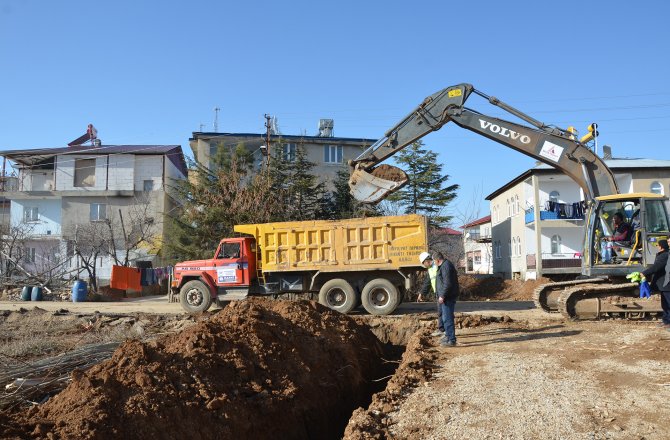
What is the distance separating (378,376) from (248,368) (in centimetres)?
378

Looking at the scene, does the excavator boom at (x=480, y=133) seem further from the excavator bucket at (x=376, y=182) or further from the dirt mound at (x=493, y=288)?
the dirt mound at (x=493, y=288)

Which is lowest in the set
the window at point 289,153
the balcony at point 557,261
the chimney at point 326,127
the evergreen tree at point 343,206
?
the balcony at point 557,261

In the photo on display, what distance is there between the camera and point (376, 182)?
12461 mm

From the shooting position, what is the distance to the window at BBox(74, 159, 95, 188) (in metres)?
35.6

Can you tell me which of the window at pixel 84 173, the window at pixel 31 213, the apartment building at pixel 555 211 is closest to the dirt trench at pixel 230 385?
the apartment building at pixel 555 211

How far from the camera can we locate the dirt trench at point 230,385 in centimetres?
439

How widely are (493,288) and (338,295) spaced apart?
45.9ft

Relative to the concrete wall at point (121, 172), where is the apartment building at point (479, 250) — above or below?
below

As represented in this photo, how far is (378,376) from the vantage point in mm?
9414

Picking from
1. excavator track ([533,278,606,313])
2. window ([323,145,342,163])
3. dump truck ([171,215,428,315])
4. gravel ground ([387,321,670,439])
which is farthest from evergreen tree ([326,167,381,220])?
gravel ground ([387,321,670,439])

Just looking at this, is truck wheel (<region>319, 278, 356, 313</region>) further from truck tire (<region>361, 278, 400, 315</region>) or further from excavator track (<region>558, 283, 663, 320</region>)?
excavator track (<region>558, 283, 663, 320</region>)

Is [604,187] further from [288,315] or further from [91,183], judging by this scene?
[91,183]

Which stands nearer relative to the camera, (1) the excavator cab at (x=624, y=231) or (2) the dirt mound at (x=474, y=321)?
(1) the excavator cab at (x=624, y=231)

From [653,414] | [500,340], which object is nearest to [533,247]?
[500,340]
